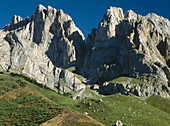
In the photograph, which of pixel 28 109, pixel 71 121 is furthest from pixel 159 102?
pixel 71 121

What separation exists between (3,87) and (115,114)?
203 ft

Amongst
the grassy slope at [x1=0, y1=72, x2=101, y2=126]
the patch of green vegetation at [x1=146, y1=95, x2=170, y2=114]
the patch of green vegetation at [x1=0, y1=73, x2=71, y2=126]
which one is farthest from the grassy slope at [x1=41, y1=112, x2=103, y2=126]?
the patch of green vegetation at [x1=146, y1=95, x2=170, y2=114]

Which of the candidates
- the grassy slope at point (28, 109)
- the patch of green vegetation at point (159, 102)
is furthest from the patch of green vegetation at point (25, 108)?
the patch of green vegetation at point (159, 102)

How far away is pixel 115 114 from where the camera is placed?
294 feet

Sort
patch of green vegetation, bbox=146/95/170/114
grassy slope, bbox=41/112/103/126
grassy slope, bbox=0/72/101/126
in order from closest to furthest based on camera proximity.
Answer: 1. grassy slope, bbox=41/112/103/126
2. grassy slope, bbox=0/72/101/126
3. patch of green vegetation, bbox=146/95/170/114

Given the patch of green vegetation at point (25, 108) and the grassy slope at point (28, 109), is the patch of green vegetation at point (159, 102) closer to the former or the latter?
the grassy slope at point (28, 109)

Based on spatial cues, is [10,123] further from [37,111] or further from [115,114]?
[115,114]

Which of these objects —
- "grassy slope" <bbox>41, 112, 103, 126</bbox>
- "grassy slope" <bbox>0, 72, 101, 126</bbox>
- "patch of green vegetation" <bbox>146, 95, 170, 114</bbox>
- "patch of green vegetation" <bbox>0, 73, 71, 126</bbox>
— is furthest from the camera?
"patch of green vegetation" <bbox>146, 95, 170, 114</bbox>

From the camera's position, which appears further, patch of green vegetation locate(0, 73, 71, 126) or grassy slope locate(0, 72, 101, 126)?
patch of green vegetation locate(0, 73, 71, 126)

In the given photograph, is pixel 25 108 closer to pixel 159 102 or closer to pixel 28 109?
pixel 28 109

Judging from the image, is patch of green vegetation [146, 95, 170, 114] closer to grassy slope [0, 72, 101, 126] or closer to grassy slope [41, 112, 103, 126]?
grassy slope [0, 72, 101, 126]

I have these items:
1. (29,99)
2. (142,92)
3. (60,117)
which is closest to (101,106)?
(29,99)

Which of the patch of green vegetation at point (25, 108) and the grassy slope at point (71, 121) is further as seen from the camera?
the patch of green vegetation at point (25, 108)

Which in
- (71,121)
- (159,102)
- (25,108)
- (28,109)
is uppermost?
(25,108)
